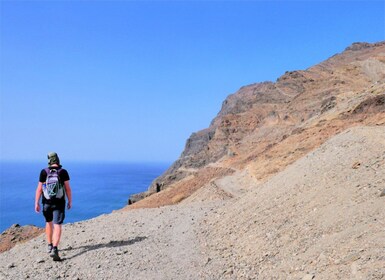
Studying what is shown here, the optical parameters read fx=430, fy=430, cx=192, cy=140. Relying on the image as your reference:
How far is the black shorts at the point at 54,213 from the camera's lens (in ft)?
29.2

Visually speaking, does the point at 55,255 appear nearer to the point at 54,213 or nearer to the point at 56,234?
the point at 56,234

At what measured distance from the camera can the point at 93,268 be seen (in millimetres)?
7957

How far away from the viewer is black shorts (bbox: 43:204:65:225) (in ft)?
29.2

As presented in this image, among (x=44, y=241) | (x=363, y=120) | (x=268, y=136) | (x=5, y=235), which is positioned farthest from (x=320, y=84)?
(x=44, y=241)

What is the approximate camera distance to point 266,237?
8562 mm

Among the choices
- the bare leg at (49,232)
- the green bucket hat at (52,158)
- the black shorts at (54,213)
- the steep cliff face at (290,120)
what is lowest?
the bare leg at (49,232)

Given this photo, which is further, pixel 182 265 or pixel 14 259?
pixel 14 259

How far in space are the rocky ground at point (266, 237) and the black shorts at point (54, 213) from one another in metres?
0.78

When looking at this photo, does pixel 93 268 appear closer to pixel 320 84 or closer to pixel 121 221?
pixel 121 221

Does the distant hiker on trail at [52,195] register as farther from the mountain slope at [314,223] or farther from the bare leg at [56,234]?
the mountain slope at [314,223]

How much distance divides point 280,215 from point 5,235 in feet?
44.3

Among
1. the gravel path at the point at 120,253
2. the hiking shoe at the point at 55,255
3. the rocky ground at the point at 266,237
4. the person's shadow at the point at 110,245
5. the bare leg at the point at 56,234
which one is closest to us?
the rocky ground at the point at 266,237

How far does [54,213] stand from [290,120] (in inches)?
1317

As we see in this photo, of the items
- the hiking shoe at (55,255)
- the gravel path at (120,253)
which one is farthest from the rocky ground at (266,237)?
the hiking shoe at (55,255)
